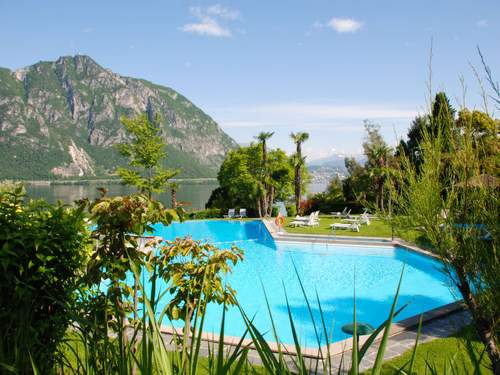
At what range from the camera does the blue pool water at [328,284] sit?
989 centimetres

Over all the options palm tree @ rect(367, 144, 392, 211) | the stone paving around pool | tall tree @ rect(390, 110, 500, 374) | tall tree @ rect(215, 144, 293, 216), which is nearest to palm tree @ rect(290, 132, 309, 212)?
tall tree @ rect(215, 144, 293, 216)

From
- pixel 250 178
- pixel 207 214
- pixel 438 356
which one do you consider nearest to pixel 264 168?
pixel 250 178

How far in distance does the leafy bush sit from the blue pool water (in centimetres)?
460

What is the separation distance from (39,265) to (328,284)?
11.0 m

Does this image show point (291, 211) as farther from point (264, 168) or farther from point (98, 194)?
point (98, 194)

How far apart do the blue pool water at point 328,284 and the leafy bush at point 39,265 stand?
4.60 metres

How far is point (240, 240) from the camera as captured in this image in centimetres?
2008

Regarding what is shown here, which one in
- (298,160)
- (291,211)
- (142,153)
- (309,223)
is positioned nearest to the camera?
(142,153)

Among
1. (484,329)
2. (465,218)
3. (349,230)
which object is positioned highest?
(465,218)

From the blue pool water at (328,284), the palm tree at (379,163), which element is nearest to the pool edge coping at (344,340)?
the blue pool water at (328,284)

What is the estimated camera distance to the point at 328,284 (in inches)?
509

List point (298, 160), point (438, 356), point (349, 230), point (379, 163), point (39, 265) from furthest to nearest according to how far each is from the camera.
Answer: point (298, 160) → point (379, 163) → point (349, 230) → point (438, 356) → point (39, 265)

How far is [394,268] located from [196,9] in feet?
41.2

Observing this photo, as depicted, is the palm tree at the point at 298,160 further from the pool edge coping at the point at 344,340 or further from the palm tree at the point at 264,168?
the pool edge coping at the point at 344,340
